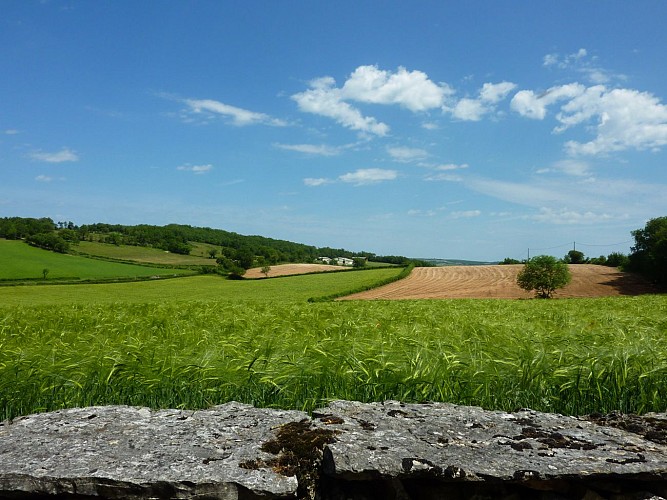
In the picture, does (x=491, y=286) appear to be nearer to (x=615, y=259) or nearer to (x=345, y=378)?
(x=615, y=259)

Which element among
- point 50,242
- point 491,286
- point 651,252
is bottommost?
point 491,286

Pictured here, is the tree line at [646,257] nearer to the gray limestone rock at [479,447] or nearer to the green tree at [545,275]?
the green tree at [545,275]

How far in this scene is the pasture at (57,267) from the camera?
70.8m

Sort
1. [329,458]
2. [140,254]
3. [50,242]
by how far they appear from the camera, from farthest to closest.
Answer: [140,254] → [50,242] → [329,458]

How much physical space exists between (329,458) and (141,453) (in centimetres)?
81

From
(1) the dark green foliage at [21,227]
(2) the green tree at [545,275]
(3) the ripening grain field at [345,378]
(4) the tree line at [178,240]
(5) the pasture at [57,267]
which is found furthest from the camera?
(1) the dark green foliage at [21,227]

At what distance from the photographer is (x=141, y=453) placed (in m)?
1.96

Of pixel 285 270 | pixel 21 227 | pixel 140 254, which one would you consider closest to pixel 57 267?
pixel 140 254

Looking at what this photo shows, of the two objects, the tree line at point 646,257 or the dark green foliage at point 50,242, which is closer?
the tree line at point 646,257

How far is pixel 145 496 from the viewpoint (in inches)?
70.3

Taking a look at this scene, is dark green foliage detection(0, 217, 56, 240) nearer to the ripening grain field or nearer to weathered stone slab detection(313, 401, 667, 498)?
the ripening grain field

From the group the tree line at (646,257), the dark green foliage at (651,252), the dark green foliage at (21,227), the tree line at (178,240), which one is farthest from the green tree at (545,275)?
the dark green foliage at (21,227)

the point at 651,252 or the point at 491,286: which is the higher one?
the point at 651,252

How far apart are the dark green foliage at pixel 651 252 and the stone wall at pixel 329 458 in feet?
203
